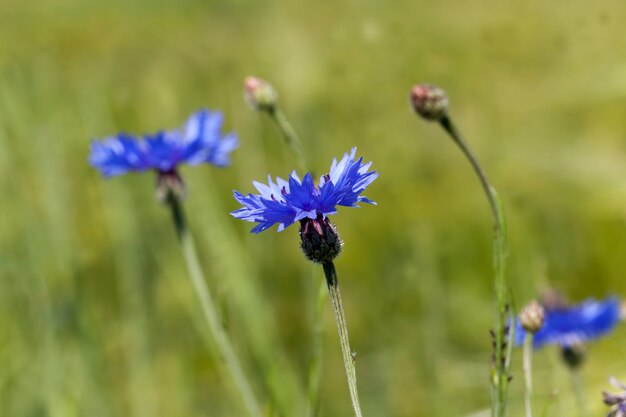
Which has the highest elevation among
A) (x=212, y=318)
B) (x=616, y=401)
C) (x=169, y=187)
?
(x=169, y=187)

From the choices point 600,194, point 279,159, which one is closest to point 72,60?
point 279,159

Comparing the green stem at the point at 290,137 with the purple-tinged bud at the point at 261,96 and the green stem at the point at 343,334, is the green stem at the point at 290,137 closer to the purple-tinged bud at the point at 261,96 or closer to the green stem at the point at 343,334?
the purple-tinged bud at the point at 261,96

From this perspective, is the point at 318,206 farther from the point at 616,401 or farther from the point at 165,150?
the point at 165,150

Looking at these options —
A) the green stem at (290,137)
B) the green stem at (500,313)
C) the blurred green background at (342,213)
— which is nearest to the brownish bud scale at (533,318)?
the green stem at (500,313)

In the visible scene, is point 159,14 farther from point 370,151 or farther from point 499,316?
point 499,316

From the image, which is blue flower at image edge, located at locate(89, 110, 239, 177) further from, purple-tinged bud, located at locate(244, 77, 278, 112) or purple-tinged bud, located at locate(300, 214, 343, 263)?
purple-tinged bud, located at locate(300, 214, 343, 263)

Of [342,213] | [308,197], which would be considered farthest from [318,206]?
[342,213]
